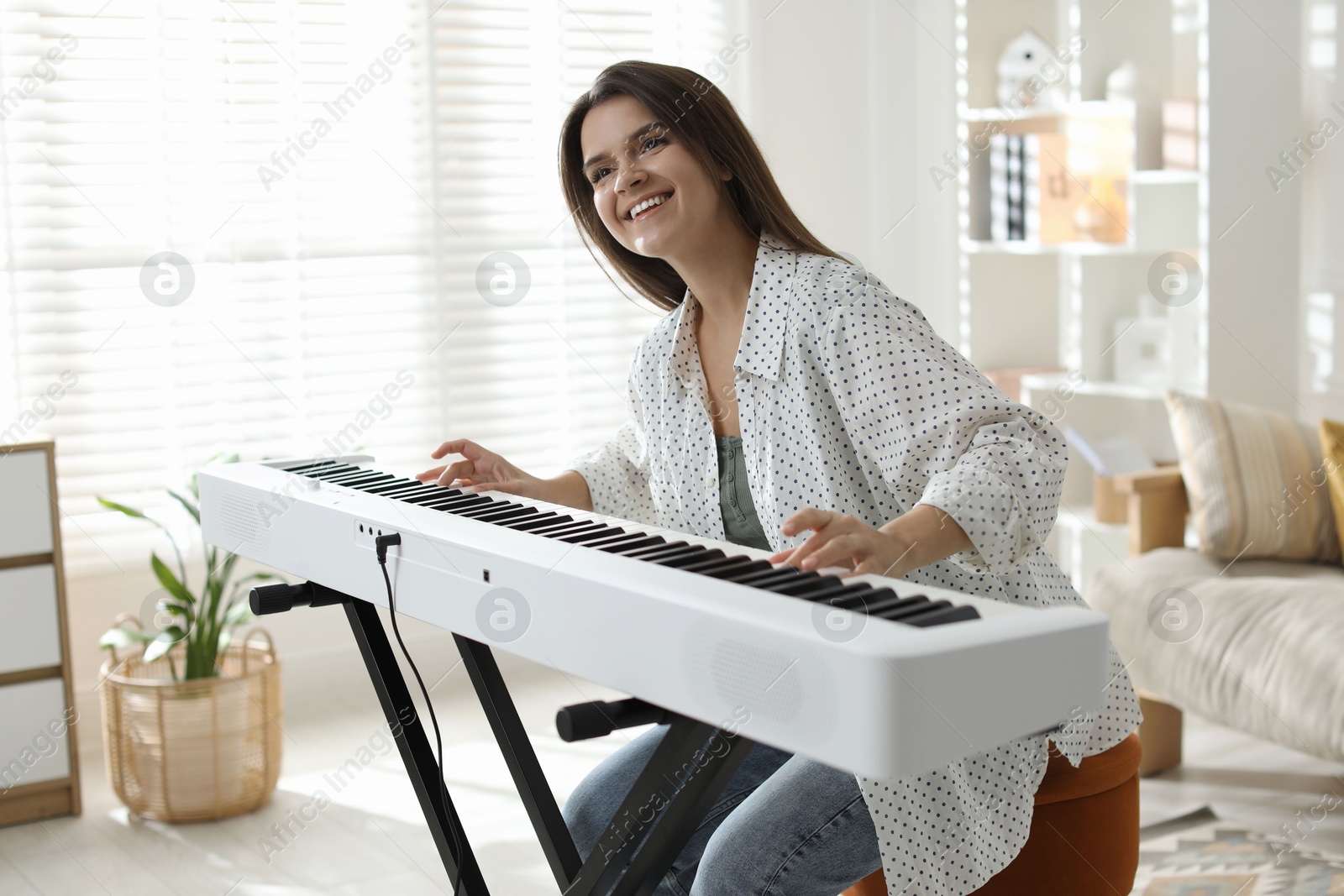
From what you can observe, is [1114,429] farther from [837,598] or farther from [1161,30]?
[837,598]

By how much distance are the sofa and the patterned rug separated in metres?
0.21

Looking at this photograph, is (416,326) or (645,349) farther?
(416,326)

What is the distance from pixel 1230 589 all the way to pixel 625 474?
1479mm

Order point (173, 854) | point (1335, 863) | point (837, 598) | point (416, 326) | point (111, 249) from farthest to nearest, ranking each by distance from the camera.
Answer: point (416, 326)
point (111, 249)
point (173, 854)
point (1335, 863)
point (837, 598)

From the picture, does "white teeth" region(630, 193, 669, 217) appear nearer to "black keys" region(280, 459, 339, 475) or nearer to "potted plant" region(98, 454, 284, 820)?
A: "black keys" region(280, 459, 339, 475)

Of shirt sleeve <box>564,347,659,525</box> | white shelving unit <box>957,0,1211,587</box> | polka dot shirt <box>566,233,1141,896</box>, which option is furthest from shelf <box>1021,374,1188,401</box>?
polka dot shirt <box>566,233,1141,896</box>

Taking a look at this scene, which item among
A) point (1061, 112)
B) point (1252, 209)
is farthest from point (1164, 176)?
point (1061, 112)

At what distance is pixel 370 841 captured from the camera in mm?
2721

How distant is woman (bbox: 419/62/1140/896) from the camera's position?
131 centimetres

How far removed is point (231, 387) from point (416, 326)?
55 cm

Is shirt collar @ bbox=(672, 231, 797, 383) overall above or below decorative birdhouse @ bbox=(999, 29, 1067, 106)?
below

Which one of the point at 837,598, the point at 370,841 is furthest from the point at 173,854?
the point at 837,598

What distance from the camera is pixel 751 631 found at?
99 cm

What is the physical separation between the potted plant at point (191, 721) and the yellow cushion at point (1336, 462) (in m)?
2.40
